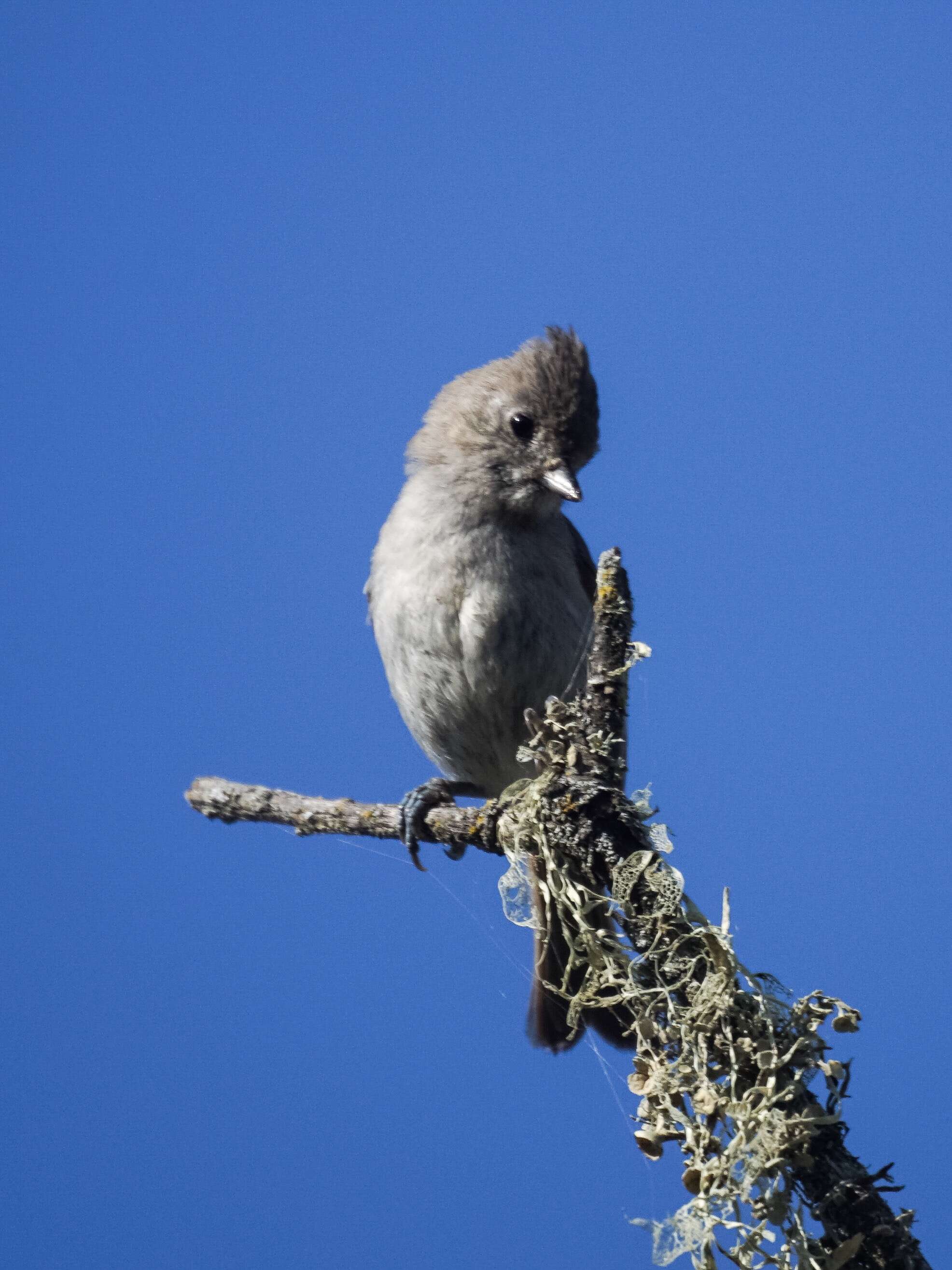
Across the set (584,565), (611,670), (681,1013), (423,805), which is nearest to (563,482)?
(584,565)

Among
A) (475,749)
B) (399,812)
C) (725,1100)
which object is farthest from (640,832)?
(475,749)

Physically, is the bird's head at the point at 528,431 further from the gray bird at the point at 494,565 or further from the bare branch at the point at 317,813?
the bare branch at the point at 317,813

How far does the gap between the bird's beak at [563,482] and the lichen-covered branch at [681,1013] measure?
1.27 meters

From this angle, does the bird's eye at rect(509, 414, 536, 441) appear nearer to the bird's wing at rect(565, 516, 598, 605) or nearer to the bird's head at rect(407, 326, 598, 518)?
the bird's head at rect(407, 326, 598, 518)

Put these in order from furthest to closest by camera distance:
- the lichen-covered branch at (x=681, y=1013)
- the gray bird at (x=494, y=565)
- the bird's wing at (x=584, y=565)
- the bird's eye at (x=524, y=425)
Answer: the bird's wing at (x=584, y=565) < the bird's eye at (x=524, y=425) < the gray bird at (x=494, y=565) < the lichen-covered branch at (x=681, y=1013)

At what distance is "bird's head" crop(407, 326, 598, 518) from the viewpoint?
424 cm

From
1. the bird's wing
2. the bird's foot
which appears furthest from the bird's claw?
the bird's wing

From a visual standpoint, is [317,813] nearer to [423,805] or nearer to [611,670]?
[423,805]

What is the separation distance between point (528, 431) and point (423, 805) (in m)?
1.37

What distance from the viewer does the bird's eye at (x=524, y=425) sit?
14.0ft

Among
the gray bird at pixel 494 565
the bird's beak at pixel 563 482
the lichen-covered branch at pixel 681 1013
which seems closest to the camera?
the lichen-covered branch at pixel 681 1013

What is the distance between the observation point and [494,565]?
4.16m

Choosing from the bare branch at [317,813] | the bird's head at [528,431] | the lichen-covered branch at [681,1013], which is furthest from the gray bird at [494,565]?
the lichen-covered branch at [681,1013]

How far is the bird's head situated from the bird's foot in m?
0.99
